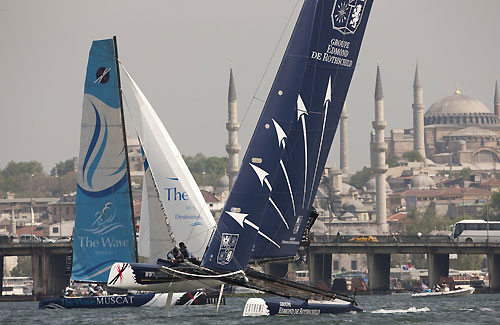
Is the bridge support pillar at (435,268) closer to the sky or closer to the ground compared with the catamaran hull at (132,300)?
closer to the ground

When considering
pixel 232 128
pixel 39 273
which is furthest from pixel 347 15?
pixel 232 128

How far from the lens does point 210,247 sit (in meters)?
27.8

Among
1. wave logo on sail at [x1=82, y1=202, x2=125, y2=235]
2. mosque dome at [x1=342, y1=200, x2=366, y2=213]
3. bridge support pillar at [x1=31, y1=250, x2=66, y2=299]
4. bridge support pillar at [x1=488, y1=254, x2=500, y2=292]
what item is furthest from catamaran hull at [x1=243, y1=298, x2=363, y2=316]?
mosque dome at [x1=342, y1=200, x2=366, y2=213]

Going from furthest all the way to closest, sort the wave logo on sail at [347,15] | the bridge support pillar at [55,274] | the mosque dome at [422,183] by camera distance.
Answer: the mosque dome at [422,183]
the bridge support pillar at [55,274]
the wave logo on sail at [347,15]

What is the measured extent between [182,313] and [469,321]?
8.07 meters

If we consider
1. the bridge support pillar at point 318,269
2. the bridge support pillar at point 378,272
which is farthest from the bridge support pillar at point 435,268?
the bridge support pillar at point 318,269

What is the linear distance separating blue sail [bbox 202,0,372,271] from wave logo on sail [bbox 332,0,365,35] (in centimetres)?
2

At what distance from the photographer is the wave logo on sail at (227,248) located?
27.6m

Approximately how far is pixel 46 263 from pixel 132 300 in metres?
38.4

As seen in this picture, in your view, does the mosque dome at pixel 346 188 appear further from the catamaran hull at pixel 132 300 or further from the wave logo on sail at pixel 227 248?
the wave logo on sail at pixel 227 248

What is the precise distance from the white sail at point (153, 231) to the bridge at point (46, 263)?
37699 mm

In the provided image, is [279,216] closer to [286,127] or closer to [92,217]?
[286,127]

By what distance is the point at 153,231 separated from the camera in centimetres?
3662

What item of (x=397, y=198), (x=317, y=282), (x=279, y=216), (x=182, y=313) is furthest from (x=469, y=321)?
(x=397, y=198)
